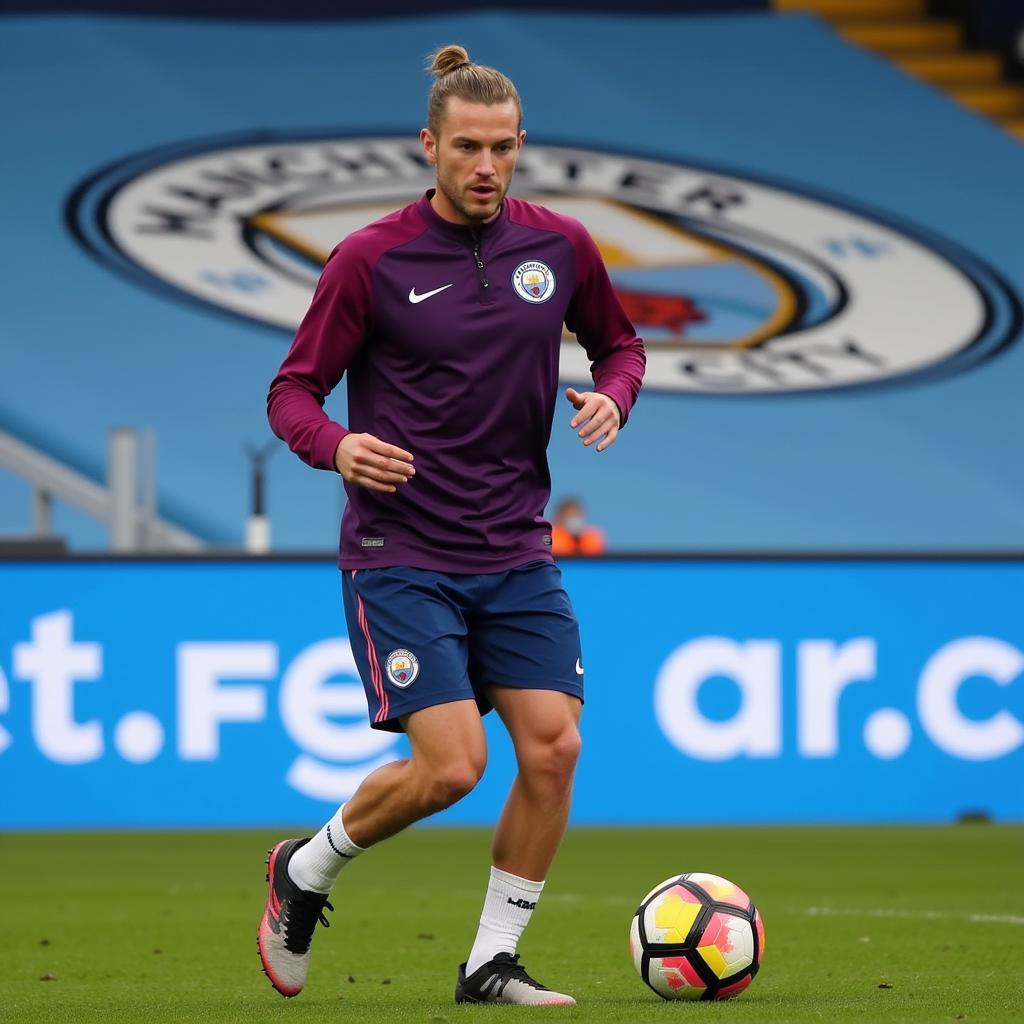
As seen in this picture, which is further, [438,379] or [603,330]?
[603,330]

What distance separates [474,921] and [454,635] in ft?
8.67

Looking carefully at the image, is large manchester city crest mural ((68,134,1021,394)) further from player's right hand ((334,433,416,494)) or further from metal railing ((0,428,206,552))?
player's right hand ((334,433,416,494))

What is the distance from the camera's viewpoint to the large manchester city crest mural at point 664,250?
18672mm

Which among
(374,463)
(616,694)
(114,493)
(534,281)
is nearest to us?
(374,463)

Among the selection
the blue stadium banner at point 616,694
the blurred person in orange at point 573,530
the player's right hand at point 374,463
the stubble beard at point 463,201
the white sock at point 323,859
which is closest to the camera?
the player's right hand at point 374,463

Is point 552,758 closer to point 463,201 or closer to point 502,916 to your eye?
point 502,916

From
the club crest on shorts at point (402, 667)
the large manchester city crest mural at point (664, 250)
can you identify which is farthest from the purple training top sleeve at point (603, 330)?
the large manchester city crest mural at point (664, 250)

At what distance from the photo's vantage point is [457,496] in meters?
4.74

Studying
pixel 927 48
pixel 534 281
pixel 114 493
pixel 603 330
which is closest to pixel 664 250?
pixel 927 48

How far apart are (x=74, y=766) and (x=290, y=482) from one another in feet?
22.8

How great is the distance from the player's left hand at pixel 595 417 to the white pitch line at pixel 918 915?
9.06 feet

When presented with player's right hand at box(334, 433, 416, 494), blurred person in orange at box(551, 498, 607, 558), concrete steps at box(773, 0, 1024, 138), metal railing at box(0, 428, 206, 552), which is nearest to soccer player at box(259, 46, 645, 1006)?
player's right hand at box(334, 433, 416, 494)

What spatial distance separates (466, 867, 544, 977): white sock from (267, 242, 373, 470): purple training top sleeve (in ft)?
3.35

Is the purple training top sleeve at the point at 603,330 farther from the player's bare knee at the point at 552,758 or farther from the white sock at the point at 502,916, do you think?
the white sock at the point at 502,916
